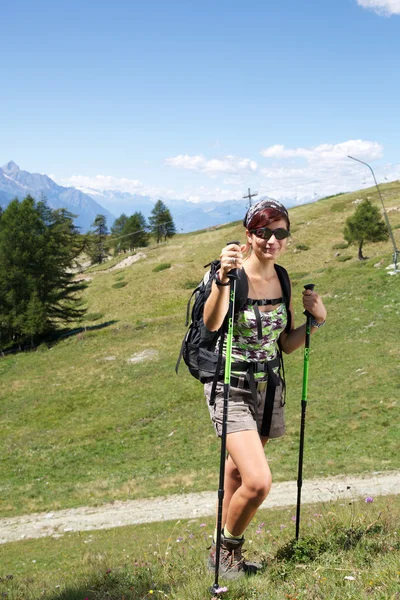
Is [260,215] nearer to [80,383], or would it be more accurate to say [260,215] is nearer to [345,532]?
[345,532]

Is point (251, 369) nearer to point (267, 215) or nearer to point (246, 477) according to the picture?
point (246, 477)

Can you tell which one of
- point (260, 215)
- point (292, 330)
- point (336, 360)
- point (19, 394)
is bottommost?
point (19, 394)

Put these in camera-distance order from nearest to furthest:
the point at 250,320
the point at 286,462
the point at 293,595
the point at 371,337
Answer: the point at 293,595
the point at 250,320
the point at 286,462
the point at 371,337

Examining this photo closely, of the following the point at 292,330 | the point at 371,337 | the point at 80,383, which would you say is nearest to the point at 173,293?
the point at 80,383

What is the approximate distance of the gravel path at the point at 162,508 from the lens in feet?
43.9

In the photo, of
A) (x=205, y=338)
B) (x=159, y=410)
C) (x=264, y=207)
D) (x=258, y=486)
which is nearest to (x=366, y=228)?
(x=159, y=410)

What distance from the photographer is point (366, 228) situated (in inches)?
2306

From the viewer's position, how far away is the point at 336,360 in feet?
87.4

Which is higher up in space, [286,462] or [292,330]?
[292,330]

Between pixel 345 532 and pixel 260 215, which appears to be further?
pixel 345 532

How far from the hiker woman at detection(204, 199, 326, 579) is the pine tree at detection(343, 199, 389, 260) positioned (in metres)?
57.2

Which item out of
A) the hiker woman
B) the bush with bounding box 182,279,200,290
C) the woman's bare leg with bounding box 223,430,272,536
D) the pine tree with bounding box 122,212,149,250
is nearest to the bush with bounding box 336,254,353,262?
the bush with bounding box 182,279,200,290

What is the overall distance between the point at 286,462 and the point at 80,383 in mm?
21312

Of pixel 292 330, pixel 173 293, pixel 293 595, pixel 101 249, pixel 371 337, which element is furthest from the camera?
pixel 101 249
